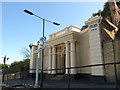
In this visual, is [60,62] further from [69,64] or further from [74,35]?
[74,35]

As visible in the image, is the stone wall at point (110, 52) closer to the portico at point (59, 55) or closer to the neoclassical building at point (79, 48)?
the neoclassical building at point (79, 48)

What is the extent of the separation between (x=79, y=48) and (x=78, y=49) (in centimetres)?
20

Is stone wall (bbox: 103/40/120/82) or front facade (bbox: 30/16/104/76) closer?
stone wall (bbox: 103/40/120/82)

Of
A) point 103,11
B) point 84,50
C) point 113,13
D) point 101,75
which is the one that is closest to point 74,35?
point 84,50

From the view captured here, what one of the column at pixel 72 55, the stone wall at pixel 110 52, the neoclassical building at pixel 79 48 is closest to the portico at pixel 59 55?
the neoclassical building at pixel 79 48

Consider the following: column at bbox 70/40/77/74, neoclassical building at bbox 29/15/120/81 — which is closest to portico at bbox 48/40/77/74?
neoclassical building at bbox 29/15/120/81

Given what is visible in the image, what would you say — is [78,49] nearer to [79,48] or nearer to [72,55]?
[79,48]

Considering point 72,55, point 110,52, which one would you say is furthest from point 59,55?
point 110,52

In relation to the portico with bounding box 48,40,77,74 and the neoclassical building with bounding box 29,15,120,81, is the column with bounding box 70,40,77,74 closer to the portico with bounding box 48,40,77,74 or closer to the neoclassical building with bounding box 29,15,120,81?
the neoclassical building with bounding box 29,15,120,81

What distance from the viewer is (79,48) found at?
52.8 ft

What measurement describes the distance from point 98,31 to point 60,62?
9300 millimetres

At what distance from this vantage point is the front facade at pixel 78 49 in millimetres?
12352

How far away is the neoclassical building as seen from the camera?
1228 cm

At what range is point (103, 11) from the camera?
83.1 feet
